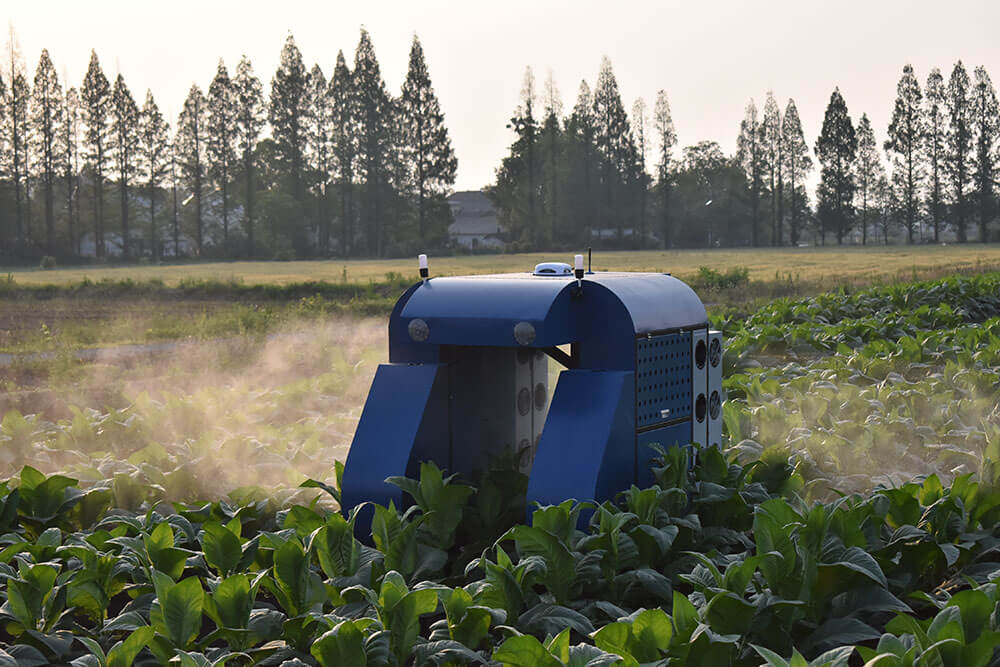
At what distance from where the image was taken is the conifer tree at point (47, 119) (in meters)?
56.0

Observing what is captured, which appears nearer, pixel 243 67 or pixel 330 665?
pixel 330 665

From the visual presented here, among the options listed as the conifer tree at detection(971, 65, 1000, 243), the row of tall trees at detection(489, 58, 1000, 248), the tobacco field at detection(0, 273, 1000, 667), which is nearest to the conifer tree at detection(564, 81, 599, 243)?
the row of tall trees at detection(489, 58, 1000, 248)

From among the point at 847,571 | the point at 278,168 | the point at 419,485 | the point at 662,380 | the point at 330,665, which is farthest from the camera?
the point at 278,168

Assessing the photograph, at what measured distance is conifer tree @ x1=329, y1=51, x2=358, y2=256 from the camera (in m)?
60.9

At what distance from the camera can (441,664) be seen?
331 cm

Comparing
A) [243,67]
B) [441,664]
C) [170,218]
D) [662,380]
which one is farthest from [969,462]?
[170,218]

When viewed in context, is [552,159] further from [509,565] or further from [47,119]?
[509,565]

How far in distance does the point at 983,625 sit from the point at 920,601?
31.5 inches

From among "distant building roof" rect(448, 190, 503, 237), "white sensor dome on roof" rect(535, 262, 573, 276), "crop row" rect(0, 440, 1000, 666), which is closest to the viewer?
"crop row" rect(0, 440, 1000, 666)

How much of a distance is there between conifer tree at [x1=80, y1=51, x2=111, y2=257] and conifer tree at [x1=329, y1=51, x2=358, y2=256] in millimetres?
12344

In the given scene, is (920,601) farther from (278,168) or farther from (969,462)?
(278,168)

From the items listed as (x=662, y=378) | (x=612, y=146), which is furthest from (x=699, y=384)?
(x=612, y=146)

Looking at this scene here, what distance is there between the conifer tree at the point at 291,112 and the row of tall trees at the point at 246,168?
0.26ft

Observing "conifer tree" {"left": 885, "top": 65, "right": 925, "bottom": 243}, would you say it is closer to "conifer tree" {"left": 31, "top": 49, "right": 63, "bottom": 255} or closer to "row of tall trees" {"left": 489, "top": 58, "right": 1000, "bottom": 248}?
"row of tall trees" {"left": 489, "top": 58, "right": 1000, "bottom": 248}
